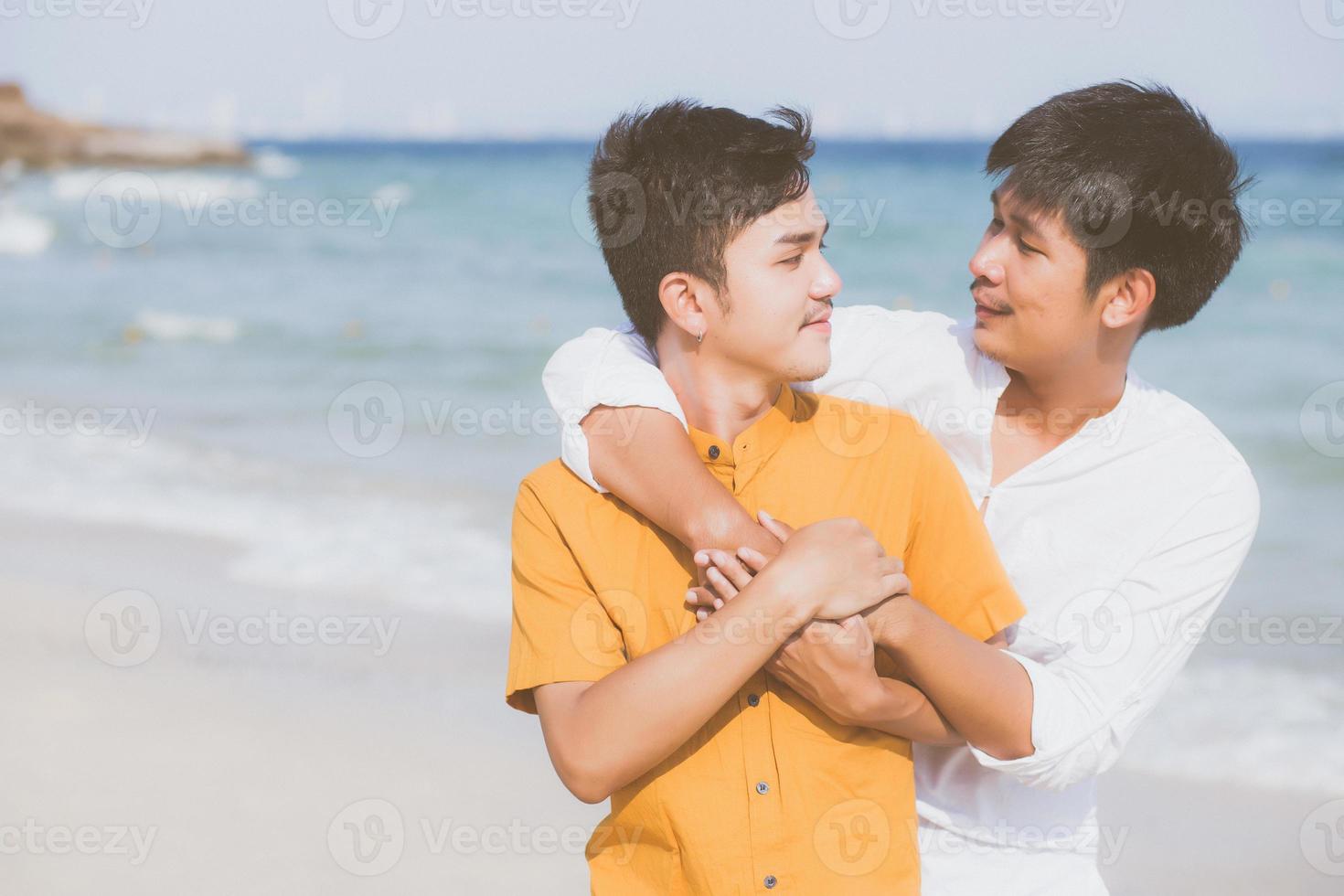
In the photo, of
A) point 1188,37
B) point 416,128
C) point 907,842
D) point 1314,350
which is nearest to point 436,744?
point 907,842

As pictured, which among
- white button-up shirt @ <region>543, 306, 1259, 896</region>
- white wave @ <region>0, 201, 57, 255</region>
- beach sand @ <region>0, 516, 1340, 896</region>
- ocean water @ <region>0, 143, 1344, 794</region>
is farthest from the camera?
white wave @ <region>0, 201, 57, 255</region>

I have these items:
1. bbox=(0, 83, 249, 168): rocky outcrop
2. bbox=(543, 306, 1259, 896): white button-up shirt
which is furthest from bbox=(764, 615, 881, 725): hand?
bbox=(0, 83, 249, 168): rocky outcrop

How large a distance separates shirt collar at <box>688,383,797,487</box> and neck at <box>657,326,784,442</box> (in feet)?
0.07

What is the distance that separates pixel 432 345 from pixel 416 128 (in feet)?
65.6

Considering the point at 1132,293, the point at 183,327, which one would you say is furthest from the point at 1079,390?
the point at 183,327

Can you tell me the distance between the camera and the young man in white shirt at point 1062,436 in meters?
2.37

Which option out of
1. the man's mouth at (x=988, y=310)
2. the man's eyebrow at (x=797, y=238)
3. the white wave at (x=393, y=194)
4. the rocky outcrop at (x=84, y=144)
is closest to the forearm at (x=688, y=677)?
the man's eyebrow at (x=797, y=238)

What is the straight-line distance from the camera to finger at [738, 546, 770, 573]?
2.11m

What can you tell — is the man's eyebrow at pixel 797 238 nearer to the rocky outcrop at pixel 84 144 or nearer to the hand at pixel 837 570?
the hand at pixel 837 570

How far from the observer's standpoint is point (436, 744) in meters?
5.32

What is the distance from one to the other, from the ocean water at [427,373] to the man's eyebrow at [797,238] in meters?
1.11

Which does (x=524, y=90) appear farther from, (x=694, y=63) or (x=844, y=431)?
(x=844, y=431)

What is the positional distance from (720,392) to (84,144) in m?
31.4

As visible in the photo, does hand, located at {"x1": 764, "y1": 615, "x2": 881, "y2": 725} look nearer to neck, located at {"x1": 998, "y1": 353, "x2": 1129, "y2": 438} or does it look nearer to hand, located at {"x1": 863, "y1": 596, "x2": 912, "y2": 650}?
hand, located at {"x1": 863, "y1": 596, "x2": 912, "y2": 650}
